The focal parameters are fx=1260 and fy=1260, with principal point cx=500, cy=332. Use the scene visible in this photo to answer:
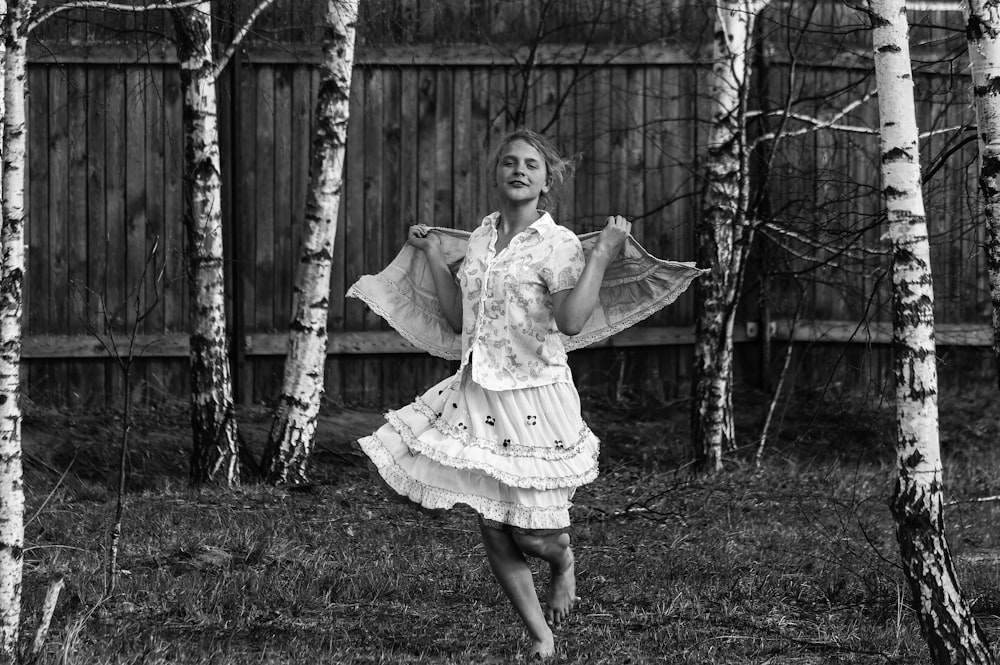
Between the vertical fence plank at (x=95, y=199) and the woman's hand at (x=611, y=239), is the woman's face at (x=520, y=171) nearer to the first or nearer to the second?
the woman's hand at (x=611, y=239)

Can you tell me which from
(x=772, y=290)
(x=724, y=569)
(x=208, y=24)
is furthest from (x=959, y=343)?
(x=208, y=24)

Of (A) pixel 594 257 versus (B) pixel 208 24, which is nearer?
(A) pixel 594 257

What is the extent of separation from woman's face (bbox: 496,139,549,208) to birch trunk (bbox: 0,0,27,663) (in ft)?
4.83

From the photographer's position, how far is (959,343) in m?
8.54

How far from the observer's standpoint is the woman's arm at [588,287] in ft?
12.5

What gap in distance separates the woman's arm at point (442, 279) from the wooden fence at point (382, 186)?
3.50 meters

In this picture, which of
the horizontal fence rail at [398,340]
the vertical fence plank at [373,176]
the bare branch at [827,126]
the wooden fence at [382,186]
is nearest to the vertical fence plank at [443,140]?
the wooden fence at [382,186]

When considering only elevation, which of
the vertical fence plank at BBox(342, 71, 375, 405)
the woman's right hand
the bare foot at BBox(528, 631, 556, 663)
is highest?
the vertical fence plank at BBox(342, 71, 375, 405)

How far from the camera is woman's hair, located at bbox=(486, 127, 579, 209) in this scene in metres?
4.05

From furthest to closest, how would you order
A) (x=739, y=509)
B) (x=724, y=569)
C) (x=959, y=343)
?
(x=959, y=343) < (x=739, y=509) < (x=724, y=569)

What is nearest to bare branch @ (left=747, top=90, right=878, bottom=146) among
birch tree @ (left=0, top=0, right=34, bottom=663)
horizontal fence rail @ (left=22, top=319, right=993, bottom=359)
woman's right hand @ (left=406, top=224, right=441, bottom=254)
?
horizontal fence rail @ (left=22, top=319, right=993, bottom=359)

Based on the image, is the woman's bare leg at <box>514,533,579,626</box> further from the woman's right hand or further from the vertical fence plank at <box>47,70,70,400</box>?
the vertical fence plank at <box>47,70,70,400</box>

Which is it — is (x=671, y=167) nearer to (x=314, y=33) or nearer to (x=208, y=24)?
(x=314, y=33)

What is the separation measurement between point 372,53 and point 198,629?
4.83m
